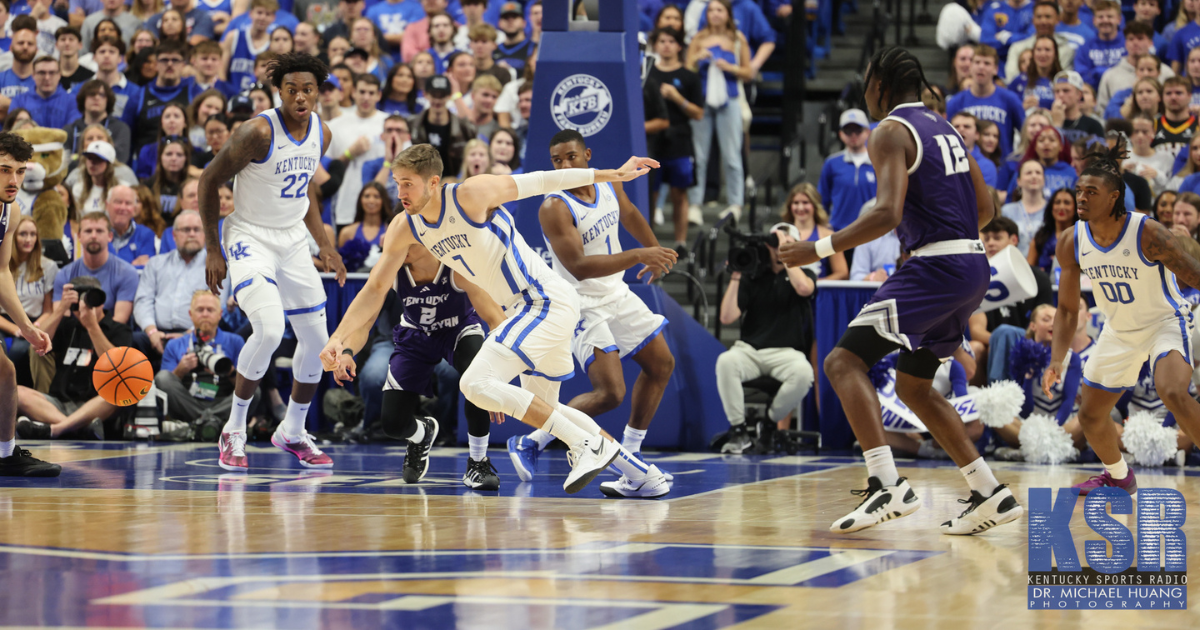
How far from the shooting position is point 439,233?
6137mm

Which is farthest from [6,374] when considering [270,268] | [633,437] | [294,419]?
[633,437]

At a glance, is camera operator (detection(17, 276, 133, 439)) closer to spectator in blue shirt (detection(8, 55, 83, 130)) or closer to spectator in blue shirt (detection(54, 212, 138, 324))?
spectator in blue shirt (detection(54, 212, 138, 324))

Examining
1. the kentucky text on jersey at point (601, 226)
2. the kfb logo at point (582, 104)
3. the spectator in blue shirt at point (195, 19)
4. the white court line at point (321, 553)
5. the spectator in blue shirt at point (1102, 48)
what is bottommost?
the white court line at point (321, 553)

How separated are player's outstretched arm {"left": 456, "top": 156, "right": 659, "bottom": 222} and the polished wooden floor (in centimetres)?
141

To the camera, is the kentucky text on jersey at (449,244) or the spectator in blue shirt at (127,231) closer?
the kentucky text on jersey at (449,244)

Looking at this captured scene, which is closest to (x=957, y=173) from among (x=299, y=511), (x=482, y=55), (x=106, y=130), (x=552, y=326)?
(x=552, y=326)

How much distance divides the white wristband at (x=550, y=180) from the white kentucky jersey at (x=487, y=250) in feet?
0.70

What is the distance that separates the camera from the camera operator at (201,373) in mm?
10062

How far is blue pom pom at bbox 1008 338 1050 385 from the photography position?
903 cm

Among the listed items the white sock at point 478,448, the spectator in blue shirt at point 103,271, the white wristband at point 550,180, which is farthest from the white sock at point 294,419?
the spectator in blue shirt at point 103,271

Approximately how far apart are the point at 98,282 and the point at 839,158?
6250 mm

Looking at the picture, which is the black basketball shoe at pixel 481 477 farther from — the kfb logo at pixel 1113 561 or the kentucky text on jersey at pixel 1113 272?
the kentucky text on jersey at pixel 1113 272

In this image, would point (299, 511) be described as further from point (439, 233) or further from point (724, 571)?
point (724, 571)

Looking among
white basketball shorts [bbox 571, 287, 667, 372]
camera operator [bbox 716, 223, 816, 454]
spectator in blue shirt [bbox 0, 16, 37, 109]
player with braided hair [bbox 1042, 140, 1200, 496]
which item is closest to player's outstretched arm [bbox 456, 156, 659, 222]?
white basketball shorts [bbox 571, 287, 667, 372]
